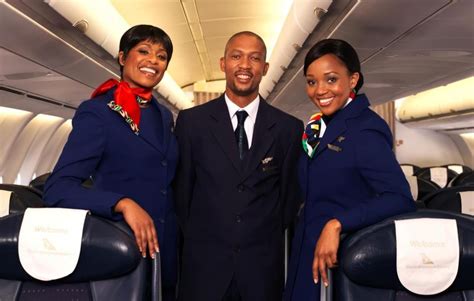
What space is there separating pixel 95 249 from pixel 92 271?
0.09 meters

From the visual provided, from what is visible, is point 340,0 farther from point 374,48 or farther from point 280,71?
point 280,71

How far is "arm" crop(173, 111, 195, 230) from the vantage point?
2.73 metres

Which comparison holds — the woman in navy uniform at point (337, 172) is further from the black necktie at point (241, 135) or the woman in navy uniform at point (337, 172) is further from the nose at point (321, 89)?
the black necktie at point (241, 135)

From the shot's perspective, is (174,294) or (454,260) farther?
(174,294)

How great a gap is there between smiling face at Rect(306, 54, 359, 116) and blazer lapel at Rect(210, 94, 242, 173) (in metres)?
0.46

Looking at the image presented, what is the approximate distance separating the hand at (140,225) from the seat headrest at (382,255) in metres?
0.66

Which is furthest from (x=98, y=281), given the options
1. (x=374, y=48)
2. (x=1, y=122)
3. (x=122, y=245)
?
(x=1, y=122)

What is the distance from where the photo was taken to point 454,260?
74.6 inches

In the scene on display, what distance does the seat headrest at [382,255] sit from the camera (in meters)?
1.90

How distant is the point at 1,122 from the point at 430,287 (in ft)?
27.4

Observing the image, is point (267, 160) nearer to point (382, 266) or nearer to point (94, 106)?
point (94, 106)

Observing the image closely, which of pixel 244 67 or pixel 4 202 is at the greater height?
pixel 244 67

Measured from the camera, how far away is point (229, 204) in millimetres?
2648

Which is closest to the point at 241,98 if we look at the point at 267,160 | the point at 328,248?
the point at 267,160
